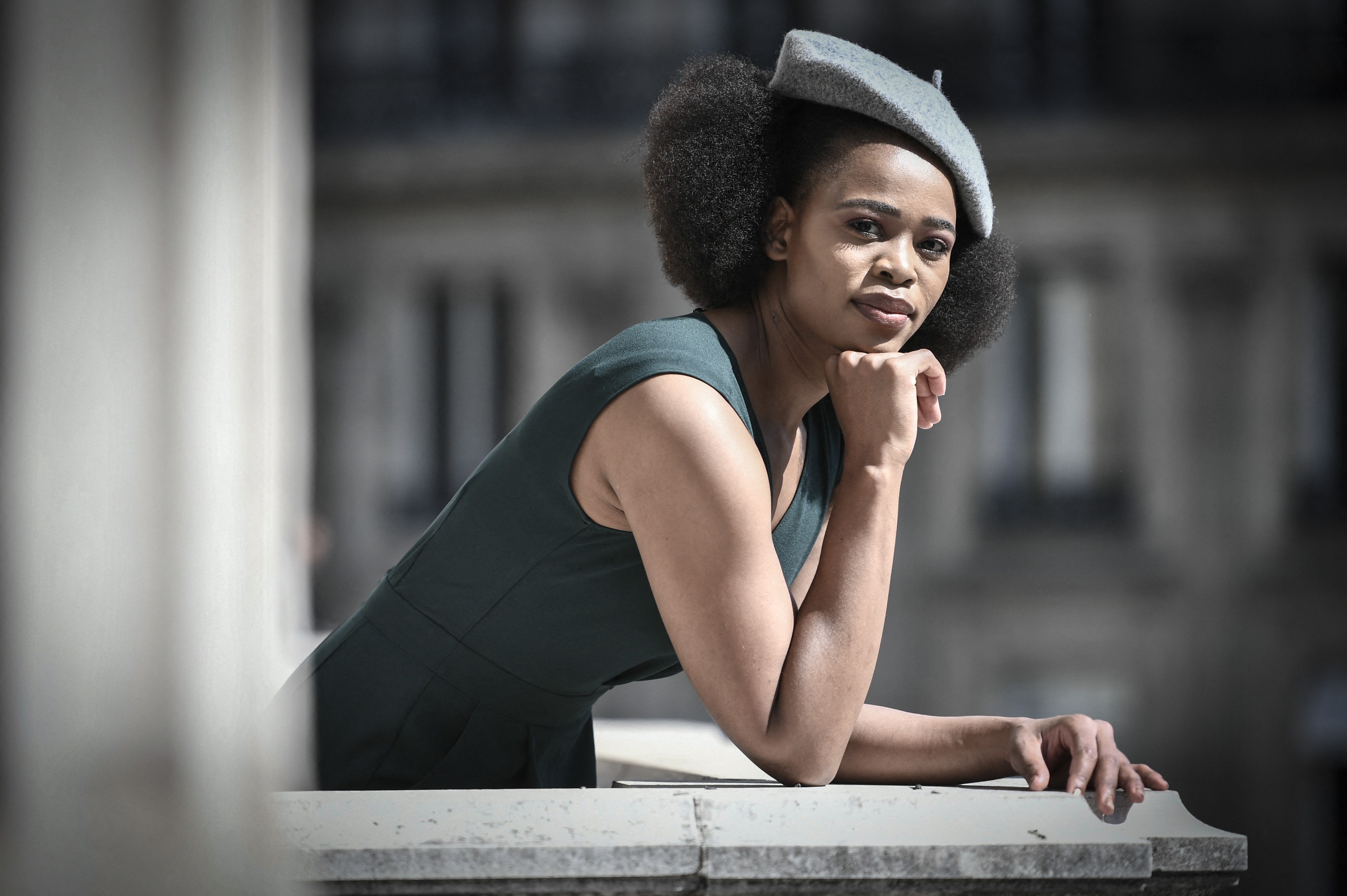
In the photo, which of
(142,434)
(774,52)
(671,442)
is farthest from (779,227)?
(774,52)

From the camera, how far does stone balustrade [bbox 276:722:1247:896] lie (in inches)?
57.8

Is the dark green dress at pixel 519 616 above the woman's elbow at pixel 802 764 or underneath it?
above

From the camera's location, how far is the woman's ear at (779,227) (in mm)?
2133


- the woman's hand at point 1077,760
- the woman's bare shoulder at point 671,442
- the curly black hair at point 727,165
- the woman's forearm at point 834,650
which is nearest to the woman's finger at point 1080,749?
the woman's hand at point 1077,760

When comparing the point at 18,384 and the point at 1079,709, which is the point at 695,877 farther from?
the point at 1079,709

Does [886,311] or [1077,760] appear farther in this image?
[886,311]

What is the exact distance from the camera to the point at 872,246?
2012 millimetres

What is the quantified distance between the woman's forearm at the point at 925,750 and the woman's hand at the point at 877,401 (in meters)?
0.40

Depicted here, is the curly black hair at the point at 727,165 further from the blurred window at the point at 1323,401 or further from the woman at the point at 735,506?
the blurred window at the point at 1323,401

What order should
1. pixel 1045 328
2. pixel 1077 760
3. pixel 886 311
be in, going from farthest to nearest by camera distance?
pixel 1045 328 → pixel 886 311 → pixel 1077 760

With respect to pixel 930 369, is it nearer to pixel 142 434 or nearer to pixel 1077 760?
pixel 1077 760

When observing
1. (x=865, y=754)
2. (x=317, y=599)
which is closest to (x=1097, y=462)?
(x=317, y=599)

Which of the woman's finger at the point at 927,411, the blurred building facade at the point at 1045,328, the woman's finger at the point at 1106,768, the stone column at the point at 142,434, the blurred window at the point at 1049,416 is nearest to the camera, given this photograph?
the stone column at the point at 142,434

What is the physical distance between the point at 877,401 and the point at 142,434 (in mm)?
1212
